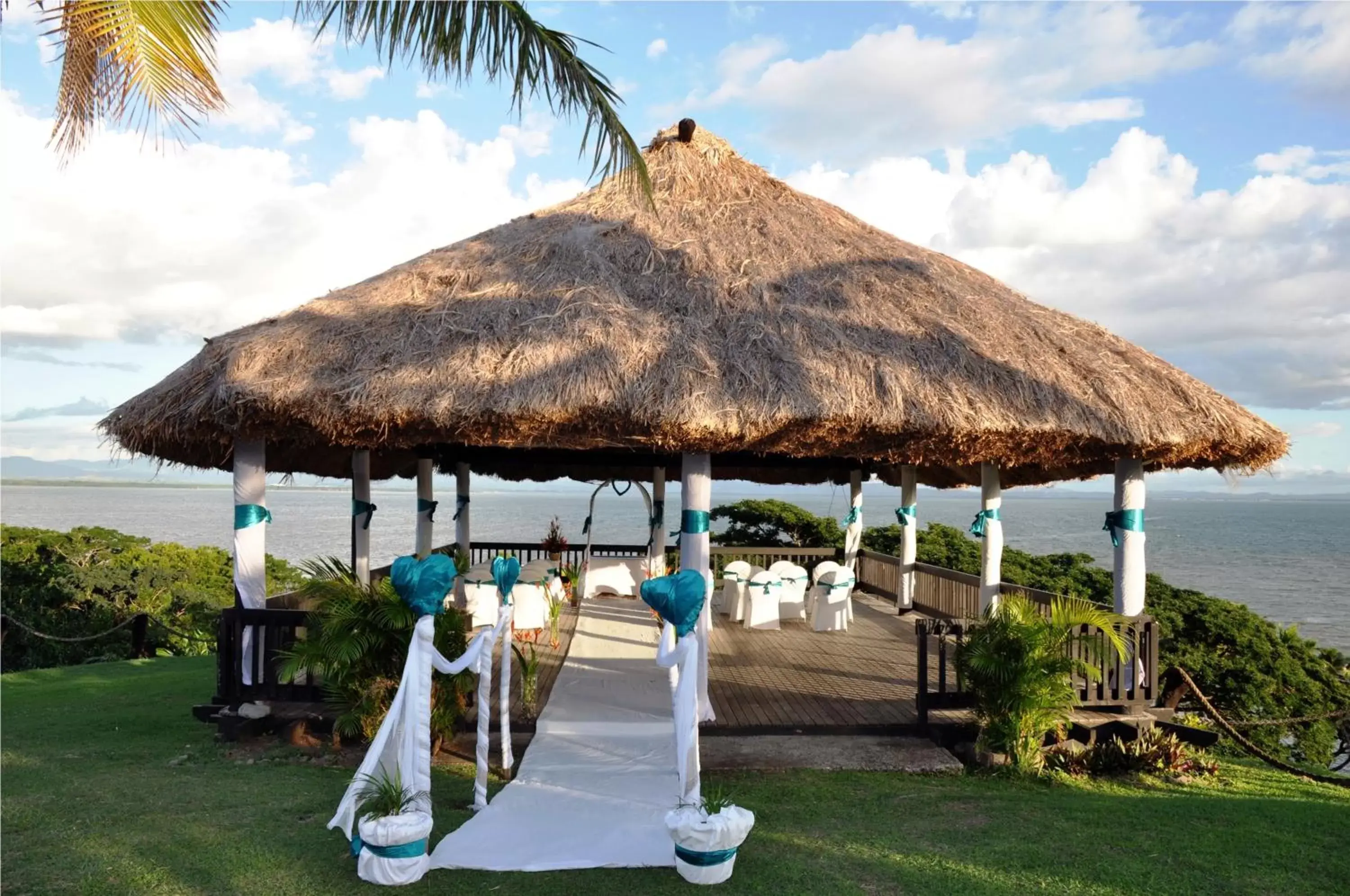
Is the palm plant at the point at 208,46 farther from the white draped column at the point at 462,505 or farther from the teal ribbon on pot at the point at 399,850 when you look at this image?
the white draped column at the point at 462,505

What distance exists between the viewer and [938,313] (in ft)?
25.1

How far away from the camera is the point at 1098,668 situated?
6812 mm

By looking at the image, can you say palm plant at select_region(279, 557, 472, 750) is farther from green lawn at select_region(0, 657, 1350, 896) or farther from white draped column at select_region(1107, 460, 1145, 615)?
white draped column at select_region(1107, 460, 1145, 615)

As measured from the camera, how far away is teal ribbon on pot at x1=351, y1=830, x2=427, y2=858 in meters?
4.04

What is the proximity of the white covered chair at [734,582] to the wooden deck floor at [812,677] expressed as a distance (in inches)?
10.1

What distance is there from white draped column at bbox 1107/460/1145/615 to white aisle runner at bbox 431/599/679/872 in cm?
384

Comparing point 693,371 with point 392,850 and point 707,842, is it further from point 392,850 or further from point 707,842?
point 392,850

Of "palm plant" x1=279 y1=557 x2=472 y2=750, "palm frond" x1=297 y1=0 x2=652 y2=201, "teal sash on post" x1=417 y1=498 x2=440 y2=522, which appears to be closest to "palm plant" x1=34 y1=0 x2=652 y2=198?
"palm frond" x1=297 y1=0 x2=652 y2=201

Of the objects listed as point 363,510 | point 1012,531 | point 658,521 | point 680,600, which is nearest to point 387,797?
point 680,600

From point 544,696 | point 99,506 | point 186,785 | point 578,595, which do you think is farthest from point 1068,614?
point 99,506

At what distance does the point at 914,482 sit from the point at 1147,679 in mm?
5587

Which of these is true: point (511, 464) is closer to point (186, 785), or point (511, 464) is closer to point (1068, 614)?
point (186, 785)

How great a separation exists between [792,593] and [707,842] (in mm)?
7054

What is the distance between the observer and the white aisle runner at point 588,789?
4383mm
